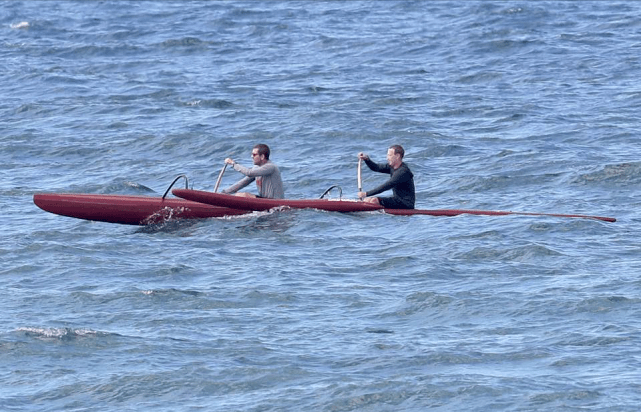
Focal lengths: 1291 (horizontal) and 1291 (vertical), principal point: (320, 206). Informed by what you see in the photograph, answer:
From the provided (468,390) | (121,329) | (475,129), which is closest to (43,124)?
(475,129)

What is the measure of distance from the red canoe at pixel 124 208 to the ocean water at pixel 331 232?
0.18m

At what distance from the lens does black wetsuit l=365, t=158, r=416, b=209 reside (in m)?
19.3

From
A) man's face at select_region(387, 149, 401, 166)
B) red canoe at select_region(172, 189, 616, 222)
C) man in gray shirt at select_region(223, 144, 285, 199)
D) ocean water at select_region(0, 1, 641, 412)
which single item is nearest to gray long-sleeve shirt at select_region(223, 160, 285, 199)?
man in gray shirt at select_region(223, 144, 285, 199)

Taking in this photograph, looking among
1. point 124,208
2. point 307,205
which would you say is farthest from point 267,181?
point 124,208

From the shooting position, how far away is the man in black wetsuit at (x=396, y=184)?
63.3 feet

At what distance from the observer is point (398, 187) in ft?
63.7

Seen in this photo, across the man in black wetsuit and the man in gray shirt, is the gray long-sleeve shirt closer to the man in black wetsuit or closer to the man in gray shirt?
the man in gray shirt

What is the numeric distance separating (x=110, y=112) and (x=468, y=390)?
18352mm

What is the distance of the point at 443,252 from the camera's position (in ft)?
56.6

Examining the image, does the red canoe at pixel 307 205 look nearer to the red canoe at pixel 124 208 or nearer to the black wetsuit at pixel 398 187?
the black wetsuit at pixel 398 187

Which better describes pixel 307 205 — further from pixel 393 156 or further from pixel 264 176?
pixel 393 156

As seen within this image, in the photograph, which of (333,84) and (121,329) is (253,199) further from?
(333,84)

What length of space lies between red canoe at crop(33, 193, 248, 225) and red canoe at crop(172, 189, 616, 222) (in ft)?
0.77

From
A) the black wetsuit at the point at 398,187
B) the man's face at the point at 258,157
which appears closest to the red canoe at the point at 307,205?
the black wetsuit at the point at 398,187
